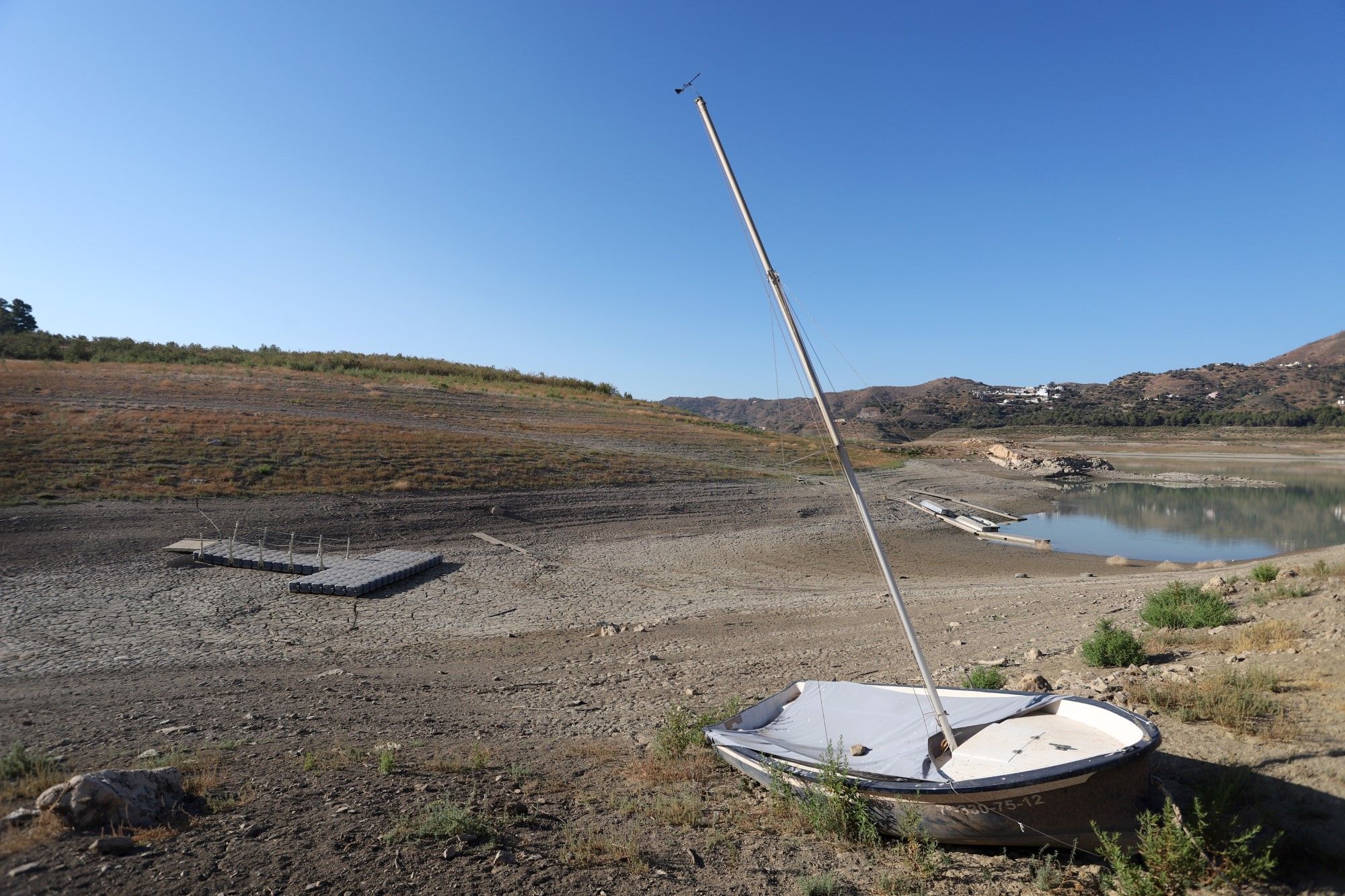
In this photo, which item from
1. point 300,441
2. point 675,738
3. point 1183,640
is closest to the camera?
point 675,738

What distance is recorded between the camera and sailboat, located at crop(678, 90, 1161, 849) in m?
4.88

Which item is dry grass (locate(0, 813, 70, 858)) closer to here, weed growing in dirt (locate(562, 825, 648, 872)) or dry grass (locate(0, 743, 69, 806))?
dry grass (locate(0, 743, 69, 806))

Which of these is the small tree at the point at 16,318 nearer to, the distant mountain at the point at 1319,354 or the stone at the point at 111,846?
the stone at the point at 111,846

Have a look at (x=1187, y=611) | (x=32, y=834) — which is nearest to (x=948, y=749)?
(x=32, y=834)

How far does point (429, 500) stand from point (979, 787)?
22.1 metres

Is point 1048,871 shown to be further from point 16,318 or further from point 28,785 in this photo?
point 16,318

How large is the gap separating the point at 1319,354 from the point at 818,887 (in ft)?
663

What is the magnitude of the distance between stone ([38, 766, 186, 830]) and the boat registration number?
19.3ft

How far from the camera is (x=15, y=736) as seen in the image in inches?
275

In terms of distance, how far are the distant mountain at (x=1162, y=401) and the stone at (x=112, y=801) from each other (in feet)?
281

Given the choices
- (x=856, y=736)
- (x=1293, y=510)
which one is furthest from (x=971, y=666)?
(x=1293, y=510)

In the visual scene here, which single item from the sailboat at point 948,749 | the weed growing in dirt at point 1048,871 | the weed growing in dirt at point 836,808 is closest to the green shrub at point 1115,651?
the sailboat at point 948,749

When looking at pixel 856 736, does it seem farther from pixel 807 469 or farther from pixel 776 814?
pixel 807 469

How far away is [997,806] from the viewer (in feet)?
16.3
